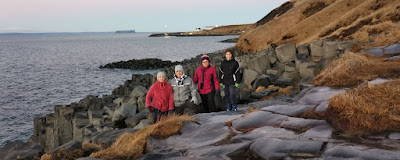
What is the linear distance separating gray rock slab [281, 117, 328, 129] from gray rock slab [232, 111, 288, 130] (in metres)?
→ 0.22

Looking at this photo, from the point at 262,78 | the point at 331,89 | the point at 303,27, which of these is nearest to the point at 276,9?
the point at 303,27

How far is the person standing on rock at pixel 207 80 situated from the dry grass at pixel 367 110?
492cm

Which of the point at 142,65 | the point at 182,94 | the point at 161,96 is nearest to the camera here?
the point at 161,96

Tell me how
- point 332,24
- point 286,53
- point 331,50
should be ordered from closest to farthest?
point 331,50, point 286,53, point 332,24

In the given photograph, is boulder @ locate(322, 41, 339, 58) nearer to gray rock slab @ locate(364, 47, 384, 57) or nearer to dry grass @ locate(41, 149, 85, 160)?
gray rock slab @ locate(364, 47, 384, 57)

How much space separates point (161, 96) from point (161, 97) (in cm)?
3

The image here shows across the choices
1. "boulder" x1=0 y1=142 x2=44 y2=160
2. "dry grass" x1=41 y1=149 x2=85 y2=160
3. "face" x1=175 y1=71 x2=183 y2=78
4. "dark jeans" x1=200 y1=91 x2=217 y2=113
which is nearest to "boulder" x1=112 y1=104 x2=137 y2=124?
"boulder" x1=0 y1=142 x2=44 y2=160

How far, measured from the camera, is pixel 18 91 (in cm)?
3959

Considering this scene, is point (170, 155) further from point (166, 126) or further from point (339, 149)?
point (339, 149)

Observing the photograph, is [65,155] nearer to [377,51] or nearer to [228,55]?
[228,55]

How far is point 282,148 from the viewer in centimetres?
636

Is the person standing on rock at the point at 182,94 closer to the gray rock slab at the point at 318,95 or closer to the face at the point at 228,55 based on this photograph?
the face at the point at 228,55

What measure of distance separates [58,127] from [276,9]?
39.3m

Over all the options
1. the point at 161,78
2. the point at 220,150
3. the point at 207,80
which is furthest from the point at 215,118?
the point at 220,150
